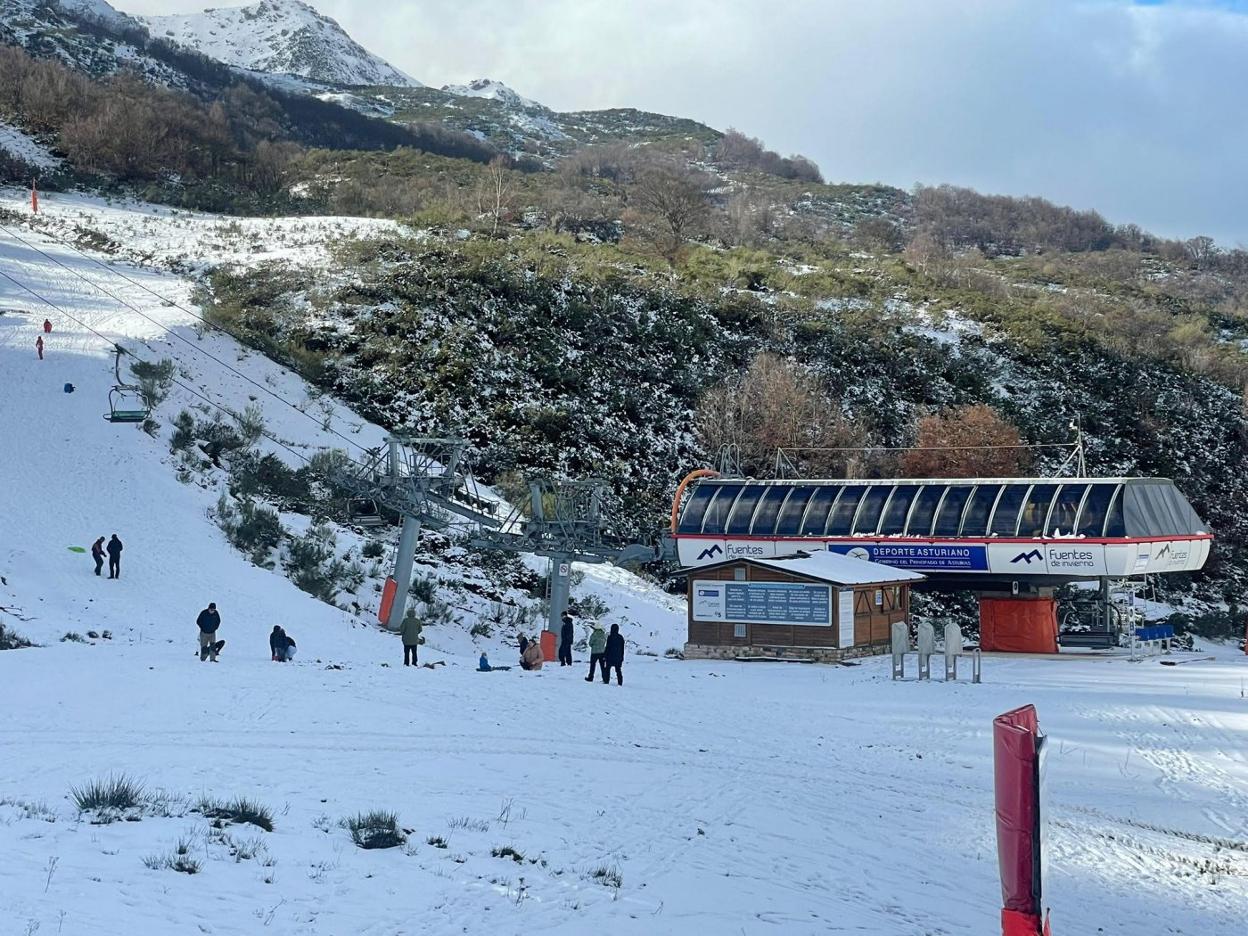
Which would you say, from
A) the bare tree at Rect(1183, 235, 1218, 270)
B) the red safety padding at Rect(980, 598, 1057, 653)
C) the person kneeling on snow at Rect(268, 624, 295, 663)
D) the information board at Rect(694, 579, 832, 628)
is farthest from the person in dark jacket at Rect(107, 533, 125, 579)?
the bare tree at Rect(1183, 235, 1218, 270)

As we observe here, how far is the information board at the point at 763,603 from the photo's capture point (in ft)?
106

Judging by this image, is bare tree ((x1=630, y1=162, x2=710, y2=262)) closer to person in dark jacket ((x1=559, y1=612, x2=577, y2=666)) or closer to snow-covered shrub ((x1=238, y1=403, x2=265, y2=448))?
snow-covered shrub ((x1=238, y1=403, x2=265, y2=448))

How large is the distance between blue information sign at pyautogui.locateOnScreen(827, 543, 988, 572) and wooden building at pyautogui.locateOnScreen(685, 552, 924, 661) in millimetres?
2688

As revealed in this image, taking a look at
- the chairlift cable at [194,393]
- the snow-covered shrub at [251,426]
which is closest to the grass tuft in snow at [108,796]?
the snow-covered shrub at [251,426]

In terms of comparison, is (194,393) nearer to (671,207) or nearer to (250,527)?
(250,527)

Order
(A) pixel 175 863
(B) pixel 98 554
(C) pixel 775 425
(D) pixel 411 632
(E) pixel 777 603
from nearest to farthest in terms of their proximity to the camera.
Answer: (A) pixel 175 863
(D) pixel 411 632
(B) pixel 98 554
(E) pixel 777 603
(C) pixel 775 425

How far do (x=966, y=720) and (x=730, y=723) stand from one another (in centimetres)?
457

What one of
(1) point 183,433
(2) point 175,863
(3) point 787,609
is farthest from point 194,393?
(2) point 175,863

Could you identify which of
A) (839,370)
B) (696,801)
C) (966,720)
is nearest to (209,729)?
(696,801)

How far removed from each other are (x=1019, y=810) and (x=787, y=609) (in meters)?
26.5

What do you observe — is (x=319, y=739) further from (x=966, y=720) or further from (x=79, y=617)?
(x=79, y=617)

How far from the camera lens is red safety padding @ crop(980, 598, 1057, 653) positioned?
121 feet

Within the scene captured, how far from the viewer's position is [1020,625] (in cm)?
3700

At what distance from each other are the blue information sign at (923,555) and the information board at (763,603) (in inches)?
205
